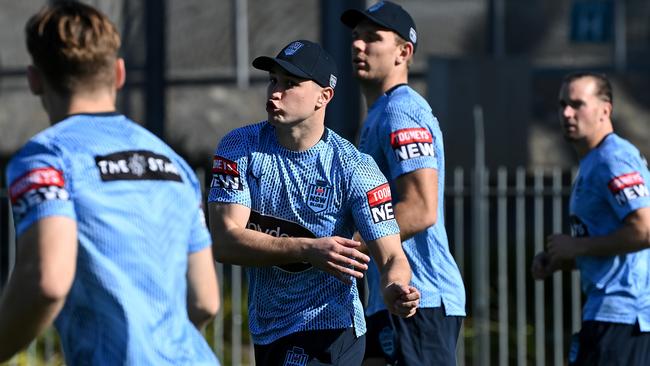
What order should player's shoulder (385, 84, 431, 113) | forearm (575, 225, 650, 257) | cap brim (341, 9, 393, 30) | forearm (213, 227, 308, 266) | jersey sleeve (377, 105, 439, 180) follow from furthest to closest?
forearm (575, 225, 650, 257), cap brim (341, 9, 393, 30), player's shoulder (385, 84, 431, 113), jersey sleeve (377, 105, 439, 180), forearm (213, 227, 308, 266)

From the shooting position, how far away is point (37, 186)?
3318 mm

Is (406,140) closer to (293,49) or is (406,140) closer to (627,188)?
(293,49)

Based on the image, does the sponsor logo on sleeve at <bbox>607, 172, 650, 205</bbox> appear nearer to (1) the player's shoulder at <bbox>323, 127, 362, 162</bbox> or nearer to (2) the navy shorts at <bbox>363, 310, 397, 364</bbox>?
(2) the navy shorts at <bbox>363, 310, 397, 364</bbox>

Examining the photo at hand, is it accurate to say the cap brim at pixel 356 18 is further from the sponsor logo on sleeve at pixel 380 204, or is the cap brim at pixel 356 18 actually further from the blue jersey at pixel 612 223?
the blue jersey at pixel 612 223

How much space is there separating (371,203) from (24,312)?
1961mm

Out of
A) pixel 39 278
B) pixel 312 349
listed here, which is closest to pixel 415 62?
pixel 312 349

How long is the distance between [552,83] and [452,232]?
217cm

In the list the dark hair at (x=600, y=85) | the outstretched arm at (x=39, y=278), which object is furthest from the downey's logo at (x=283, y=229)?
the dark hair at (x=600, y=85)

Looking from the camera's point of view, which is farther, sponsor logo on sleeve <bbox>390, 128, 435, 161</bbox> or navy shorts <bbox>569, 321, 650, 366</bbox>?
navy shorts <bbox>569, 321, 650, 366</bbox>

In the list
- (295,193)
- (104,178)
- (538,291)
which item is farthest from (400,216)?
(538,291)

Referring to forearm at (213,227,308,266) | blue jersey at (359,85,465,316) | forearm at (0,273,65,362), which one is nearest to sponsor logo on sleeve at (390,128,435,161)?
blue jersey at (359,85,465,316)

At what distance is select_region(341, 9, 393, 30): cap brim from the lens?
19.6ft

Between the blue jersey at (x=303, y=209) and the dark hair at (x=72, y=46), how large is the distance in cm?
170

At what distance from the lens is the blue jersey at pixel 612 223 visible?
6305mm
